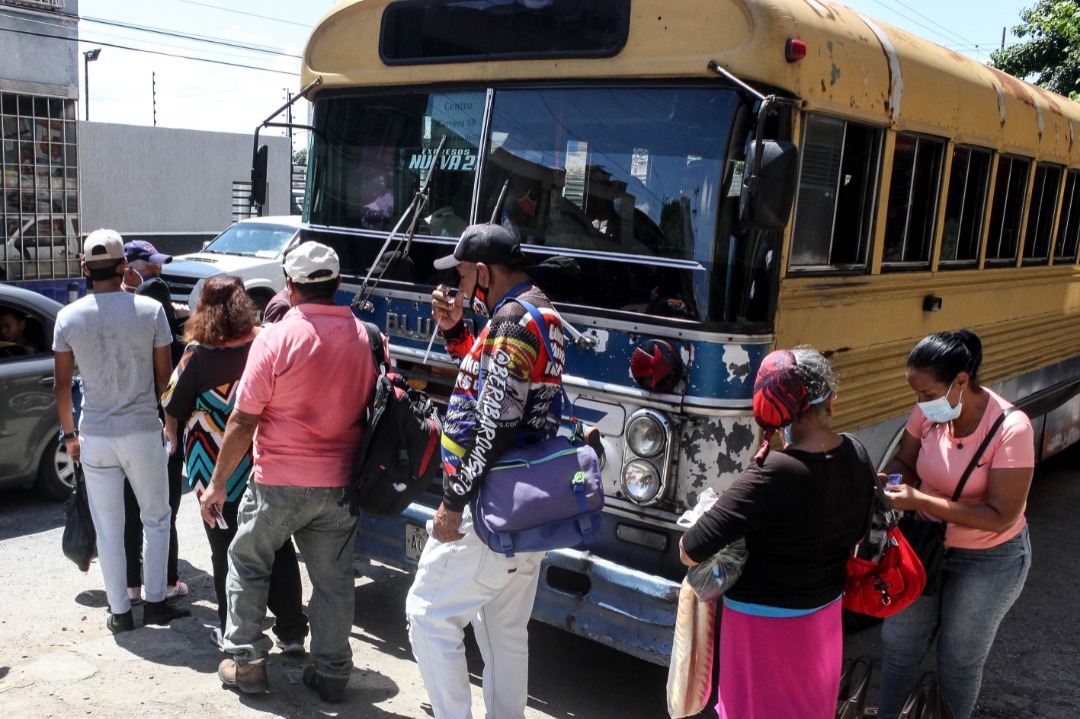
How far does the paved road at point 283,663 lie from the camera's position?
4.32m

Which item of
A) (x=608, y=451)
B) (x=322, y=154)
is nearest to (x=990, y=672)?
(x=608, y=451)

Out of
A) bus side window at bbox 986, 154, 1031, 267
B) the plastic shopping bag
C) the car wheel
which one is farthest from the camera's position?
the car wheel

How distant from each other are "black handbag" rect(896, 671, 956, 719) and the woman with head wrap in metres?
0.65

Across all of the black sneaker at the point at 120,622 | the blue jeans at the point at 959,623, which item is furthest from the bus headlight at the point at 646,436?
the black sneaker at the point at 120,622

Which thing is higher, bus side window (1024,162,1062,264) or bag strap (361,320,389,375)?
bus side window (1024,162,1062,264)

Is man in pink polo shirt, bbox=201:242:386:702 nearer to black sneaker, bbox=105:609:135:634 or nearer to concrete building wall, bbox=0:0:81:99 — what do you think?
black sneaker, bbox=105:609:135:634

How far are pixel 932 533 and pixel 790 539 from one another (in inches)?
35.2

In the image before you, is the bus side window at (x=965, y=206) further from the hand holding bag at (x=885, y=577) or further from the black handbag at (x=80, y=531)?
the black handbag at (x=80, y=531)

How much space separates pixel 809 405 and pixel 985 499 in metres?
1.02

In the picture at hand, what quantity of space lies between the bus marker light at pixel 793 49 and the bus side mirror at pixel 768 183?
17.2 inches

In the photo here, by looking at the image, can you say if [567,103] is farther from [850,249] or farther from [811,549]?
[811,549]

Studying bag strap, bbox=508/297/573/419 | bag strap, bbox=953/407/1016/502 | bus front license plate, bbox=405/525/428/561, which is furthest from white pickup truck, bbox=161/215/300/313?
bag strap, bbox=953/407/1016/502

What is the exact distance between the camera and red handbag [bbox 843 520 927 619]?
3.26m

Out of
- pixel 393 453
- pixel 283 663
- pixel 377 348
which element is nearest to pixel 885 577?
pixel 393 453
